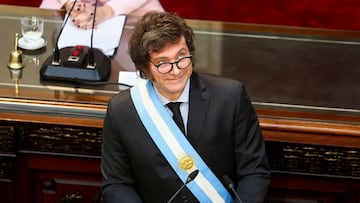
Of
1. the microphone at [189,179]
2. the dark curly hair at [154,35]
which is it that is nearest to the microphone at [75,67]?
the dark curly hair at [154,35]

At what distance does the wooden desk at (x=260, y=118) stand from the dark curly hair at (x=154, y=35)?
409 millimetres

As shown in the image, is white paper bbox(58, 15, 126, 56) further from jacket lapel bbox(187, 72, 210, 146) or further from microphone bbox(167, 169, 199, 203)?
microphone bbox(167, 169, 199, 203)

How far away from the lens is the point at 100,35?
2.97 meters

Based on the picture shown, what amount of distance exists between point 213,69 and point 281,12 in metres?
1.86

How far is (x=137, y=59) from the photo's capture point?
222 cm

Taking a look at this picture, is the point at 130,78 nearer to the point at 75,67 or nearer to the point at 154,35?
the point at 75,67

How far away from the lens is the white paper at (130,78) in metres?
2.68

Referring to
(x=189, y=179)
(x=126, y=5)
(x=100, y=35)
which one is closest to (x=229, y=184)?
(x=189, y=179)

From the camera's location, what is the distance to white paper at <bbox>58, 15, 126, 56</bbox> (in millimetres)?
2893

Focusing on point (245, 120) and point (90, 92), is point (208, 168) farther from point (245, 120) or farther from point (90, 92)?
point (90, 92)

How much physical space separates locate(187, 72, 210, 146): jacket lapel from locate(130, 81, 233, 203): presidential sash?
1.1 inches

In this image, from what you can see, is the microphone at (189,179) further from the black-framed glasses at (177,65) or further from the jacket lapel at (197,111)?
the black-framed glasses at (177,65)

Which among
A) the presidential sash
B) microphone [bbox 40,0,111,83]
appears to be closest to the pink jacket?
microphone [bbox 40,0,111,83]

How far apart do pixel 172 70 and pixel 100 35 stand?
0.86 metres
